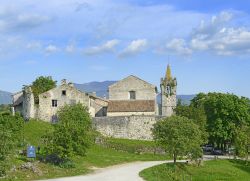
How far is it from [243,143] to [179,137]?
60.9ft

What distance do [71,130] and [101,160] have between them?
914cm

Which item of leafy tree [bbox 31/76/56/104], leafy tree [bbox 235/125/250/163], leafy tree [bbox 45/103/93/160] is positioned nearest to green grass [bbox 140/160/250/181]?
leafy tree [bbox 235/125/250/163]

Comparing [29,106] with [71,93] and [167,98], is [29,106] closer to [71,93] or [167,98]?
[71,93]

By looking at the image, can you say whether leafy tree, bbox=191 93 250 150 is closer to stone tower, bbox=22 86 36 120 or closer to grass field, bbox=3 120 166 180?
grass field, bbox=3 120 166 180

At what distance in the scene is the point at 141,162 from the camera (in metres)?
69.9

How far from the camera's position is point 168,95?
10512 cm

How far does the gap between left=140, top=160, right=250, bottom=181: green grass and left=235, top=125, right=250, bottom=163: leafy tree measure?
720 centimetres

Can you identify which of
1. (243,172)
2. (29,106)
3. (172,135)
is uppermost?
(29,106)

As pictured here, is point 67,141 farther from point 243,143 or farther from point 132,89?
point 132,89

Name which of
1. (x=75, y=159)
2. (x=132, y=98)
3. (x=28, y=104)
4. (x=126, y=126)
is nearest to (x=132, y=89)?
(x=132, y=98)

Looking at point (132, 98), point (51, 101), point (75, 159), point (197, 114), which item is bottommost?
point (75, 159)

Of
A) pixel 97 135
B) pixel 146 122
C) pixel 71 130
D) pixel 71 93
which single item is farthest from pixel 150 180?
pixel 71 93

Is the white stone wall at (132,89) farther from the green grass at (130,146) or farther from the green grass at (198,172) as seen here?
the green grass at (198,172)

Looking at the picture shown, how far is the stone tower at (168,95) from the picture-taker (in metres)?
105
